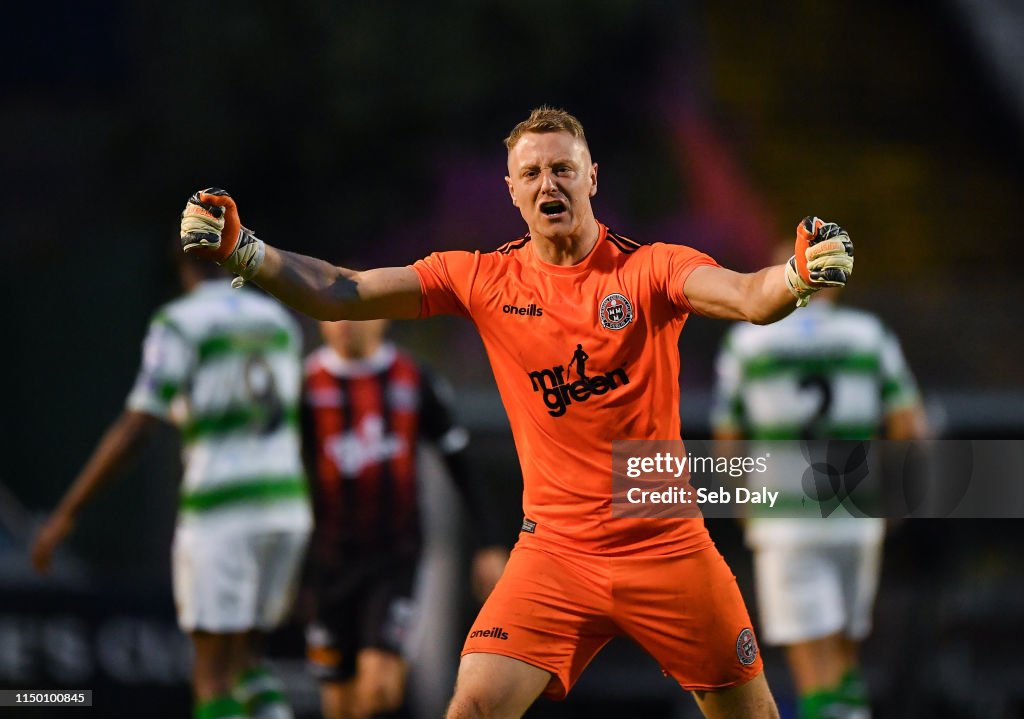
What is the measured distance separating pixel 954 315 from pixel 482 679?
9408 millimetres

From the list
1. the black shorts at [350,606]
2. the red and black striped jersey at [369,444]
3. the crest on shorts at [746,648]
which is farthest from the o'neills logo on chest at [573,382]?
the black shorts at [350,606]

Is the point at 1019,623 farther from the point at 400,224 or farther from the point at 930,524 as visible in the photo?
the point at 400,224

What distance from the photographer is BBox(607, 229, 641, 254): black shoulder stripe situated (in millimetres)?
5238

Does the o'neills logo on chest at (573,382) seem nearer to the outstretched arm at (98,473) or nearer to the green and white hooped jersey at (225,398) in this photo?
the green and white hooped jersey at (225,398)

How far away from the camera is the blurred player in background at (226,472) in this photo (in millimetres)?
7098

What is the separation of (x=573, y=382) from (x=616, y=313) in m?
0.27

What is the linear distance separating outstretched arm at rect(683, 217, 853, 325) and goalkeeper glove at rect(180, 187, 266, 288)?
1.41m

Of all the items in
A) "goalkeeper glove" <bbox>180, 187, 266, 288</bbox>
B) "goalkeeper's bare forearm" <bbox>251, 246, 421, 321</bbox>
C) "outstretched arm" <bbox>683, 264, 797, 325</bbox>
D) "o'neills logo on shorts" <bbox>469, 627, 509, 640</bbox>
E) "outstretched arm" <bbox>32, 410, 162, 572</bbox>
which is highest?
"goalkeeper glove" <bbox>180, 187, 266, 288</bbox>

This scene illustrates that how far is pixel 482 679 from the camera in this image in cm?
483

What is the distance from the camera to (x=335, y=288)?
509 cm

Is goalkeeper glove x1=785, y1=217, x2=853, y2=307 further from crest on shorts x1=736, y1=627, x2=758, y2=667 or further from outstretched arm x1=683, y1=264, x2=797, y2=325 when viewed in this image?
crest on shorts x1=736, y1=627, x2=758, y2=667

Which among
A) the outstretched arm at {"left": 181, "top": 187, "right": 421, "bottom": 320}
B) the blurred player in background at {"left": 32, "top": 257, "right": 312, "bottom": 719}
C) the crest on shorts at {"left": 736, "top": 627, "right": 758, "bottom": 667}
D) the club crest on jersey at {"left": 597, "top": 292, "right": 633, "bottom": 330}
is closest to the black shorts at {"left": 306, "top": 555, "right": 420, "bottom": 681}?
the blurred player in background at {"left": 32, "top": 257, "right": 312, "bottom": 719}

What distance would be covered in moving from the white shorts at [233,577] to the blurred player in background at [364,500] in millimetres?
301

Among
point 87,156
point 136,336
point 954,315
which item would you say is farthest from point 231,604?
point 87,156
